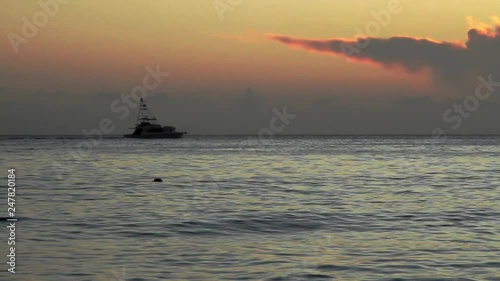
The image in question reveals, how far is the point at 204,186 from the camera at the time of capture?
52.3m

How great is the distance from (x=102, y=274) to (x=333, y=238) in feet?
30.2

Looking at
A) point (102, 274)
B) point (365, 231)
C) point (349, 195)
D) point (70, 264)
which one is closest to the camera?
point (102, 274)

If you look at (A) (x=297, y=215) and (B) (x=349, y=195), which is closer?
(A) (x=297, y=215)

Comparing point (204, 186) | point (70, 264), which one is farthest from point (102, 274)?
point (204, 186)

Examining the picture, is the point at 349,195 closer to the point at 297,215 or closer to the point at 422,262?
the point at 297,215

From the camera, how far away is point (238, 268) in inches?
774

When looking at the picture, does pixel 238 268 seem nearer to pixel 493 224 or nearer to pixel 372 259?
pixel 372 259

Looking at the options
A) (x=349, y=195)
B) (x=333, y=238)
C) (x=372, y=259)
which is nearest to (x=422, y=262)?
(x=372, y=259)

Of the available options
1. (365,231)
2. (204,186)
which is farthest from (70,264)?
(204,186)

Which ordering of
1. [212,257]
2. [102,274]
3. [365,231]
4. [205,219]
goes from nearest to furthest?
[102,274], [212,257], [365,231], [205,219]

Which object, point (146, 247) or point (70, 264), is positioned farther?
point (146, 247)

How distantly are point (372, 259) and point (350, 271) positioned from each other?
6.02ft

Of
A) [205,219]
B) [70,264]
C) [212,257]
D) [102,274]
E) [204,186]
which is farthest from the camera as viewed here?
[204,186]

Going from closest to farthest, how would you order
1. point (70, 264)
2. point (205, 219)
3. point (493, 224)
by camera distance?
point (70, 264)
point (493, 224)
point (205, 219)
